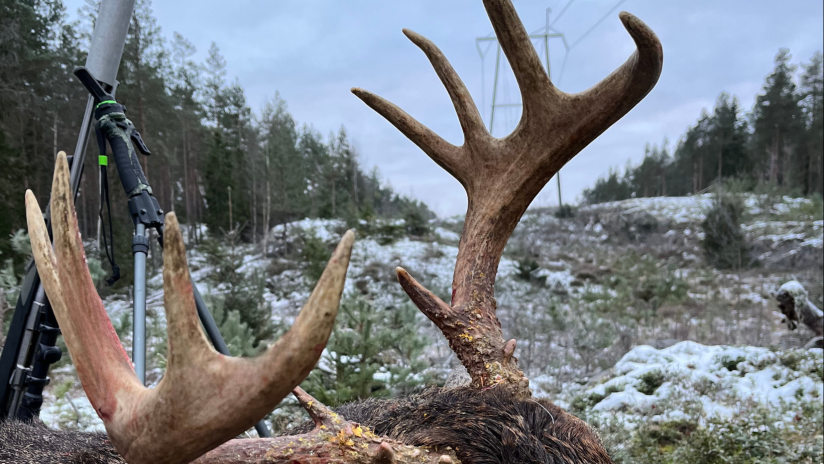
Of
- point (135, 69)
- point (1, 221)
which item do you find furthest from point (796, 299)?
point (1, 221)

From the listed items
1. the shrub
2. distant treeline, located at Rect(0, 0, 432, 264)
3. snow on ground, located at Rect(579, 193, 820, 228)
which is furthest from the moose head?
snow on ground, located at Rect(579, 193, 820, 228)

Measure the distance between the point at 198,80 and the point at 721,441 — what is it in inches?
216

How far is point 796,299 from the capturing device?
5.20 metres

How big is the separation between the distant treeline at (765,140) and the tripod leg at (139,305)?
26159mm

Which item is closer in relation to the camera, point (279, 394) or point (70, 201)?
point (279, 394)

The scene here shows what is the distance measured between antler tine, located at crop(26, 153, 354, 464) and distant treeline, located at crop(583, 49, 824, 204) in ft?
87.1

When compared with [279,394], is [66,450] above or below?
below

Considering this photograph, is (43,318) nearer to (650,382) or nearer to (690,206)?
(650,382)

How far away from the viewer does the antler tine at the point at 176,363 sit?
0.66 m

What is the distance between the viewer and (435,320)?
4.85 feet

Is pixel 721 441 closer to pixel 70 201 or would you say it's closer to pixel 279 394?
pixel 279 394

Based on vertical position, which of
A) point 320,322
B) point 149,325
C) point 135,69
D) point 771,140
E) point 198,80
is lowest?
point 149,325

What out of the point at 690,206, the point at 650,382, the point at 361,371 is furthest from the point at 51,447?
the point at 690,206

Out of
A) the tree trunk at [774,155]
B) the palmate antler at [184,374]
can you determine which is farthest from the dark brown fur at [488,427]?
the tree trunk at [774,155]
